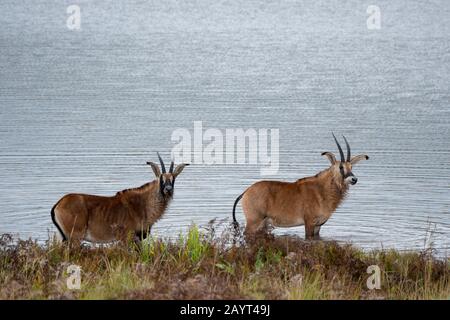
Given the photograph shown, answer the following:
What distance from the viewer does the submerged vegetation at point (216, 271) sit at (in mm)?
9953

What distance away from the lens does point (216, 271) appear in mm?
11375

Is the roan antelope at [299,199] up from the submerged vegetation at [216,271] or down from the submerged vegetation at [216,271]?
up

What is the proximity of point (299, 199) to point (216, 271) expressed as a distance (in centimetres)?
303

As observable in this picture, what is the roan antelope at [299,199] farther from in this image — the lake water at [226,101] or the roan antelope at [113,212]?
the roan antelope at [113,212]

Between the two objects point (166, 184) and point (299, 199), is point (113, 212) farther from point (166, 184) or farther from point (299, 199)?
point (299, 199)

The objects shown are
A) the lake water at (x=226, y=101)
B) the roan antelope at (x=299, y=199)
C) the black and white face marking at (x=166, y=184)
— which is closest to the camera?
the black and white face marking at (x=166, y=184)

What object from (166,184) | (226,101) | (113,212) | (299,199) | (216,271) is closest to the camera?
(216,271)

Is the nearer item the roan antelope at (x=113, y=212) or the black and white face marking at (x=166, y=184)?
the roan antelope at (x=113, y=212)

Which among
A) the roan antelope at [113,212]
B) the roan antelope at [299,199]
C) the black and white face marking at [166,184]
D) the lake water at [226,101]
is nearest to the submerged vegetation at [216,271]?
the roan antelope at [113,212]

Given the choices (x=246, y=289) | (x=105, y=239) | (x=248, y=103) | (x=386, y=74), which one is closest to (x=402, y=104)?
(x=248, y=103)

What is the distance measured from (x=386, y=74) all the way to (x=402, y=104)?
7313 mm

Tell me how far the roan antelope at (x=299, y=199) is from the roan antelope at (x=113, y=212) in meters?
1.14

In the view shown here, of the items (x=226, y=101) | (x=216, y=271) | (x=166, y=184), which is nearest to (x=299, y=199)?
(x=166, y=184)

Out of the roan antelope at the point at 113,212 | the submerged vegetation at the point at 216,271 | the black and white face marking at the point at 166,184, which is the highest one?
the black and white face marking at the point at 166,184
